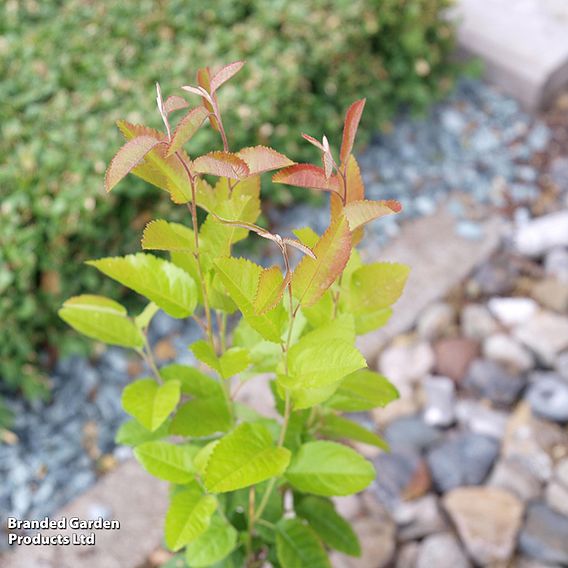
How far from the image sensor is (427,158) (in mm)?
3205

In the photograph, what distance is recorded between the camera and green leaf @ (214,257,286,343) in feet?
2.96

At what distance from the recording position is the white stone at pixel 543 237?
2.79 metres

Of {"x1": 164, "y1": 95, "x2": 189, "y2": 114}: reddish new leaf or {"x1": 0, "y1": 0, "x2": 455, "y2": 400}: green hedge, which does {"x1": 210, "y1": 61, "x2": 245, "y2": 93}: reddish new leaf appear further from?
{"x1": 0, "y1": 0, "x2": 455, "y2": 400}: green hedge

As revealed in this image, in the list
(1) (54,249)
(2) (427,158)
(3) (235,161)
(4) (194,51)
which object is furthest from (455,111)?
(3) (235,161)

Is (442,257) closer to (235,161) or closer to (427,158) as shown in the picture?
(427,158)

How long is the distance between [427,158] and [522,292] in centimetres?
81

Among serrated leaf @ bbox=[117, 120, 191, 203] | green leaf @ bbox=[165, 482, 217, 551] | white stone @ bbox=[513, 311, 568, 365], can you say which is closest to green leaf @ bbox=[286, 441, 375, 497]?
green leaf @ bbox=[165, 482, 217, 551]

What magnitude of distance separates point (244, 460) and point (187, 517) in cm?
16

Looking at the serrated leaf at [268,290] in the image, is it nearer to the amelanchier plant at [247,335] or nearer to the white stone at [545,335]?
the amelanchier plant at [247,335]

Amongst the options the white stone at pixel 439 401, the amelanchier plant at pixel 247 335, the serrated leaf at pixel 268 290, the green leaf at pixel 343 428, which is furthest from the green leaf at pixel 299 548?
the white stone at pixel 439 401

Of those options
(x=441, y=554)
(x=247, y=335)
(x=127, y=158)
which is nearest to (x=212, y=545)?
(x=247, y=335)

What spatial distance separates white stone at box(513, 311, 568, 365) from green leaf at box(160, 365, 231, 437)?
1.48 meters

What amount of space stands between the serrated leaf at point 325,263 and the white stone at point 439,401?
1.50 metres

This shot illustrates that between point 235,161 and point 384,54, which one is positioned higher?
point 235,161
